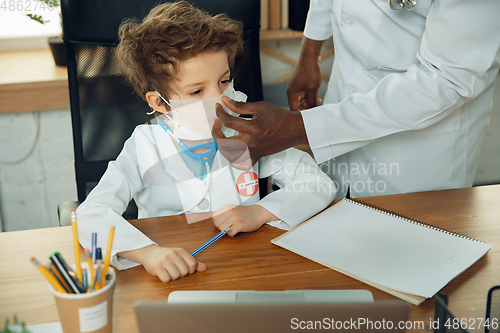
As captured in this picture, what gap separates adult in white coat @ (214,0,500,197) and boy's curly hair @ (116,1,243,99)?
19cm

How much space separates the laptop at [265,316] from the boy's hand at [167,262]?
0.23m

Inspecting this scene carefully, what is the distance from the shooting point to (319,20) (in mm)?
1487

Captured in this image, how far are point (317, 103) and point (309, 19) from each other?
11.8 inches

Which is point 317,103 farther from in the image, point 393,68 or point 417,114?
point 417,114

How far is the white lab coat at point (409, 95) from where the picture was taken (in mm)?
944

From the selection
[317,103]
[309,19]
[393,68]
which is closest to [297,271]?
[393,68]

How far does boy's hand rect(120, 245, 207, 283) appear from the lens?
0.77 metres

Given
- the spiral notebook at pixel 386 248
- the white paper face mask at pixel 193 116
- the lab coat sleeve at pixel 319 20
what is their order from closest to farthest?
the spiral notebook at pixel 386 248, the white paper face mask at pixel 193 116, the lab coat sleeve at pixel 319 20

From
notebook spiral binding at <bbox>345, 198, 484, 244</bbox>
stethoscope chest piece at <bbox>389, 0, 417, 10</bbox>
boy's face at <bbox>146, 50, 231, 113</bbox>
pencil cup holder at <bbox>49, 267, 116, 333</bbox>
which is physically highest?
stethoscope chest piece at <bbox>389, 0, 417, 10</bbox>

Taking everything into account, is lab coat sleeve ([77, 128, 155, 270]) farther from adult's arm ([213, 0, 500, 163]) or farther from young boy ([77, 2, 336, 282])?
adult's arm ([213, 0, 500, 163])

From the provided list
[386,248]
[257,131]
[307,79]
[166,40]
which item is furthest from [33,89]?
[386,248]

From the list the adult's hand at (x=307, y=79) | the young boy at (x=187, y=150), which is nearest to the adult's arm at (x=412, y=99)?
the young boy at (x=187, y=150)

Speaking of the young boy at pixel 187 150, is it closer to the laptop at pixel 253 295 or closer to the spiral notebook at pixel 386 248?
the spiral notebook at pixel 386 248

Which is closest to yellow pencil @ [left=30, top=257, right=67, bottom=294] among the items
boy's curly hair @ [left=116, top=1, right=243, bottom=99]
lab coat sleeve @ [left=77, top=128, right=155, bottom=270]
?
lab coat sleeve @ [left=77, top=128, right=155, bottom=270]
